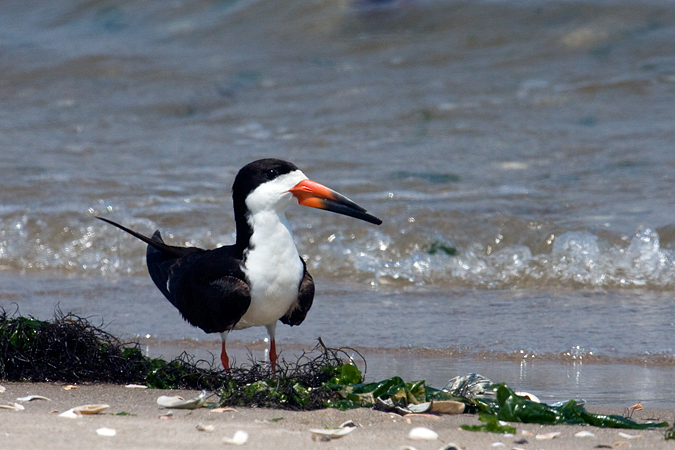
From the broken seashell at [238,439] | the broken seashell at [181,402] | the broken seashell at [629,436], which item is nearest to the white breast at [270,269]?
the broken seashell at [181,402]

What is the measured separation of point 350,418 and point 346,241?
141 inches

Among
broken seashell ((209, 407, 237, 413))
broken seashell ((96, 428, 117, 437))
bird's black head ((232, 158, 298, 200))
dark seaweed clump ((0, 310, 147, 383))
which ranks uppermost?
bird's black head ((232, 158, 298, 200))

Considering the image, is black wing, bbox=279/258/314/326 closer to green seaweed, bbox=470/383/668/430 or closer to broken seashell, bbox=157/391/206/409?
broken seashell, bbox=157/391/206/409

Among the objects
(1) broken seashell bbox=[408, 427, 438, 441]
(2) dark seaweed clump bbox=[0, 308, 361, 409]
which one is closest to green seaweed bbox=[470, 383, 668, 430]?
(1) broken seashell bbox=[408, 427, 438, 441]

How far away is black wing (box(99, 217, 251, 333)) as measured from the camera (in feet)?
12.1

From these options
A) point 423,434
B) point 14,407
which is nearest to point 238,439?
point 423,434

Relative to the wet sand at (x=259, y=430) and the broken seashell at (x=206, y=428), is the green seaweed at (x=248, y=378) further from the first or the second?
the broken seashell at (x=206, y=428)

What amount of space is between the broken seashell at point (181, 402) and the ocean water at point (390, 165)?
3.87 ft

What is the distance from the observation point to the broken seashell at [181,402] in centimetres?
325

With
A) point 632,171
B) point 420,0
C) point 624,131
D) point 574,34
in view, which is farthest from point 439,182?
point 420,0

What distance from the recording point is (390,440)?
2791mm

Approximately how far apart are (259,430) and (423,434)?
544 millimetres

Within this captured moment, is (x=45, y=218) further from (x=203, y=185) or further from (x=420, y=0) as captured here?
(x=420, y=0)

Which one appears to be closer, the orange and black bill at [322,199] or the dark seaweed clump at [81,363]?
the dark seaweed clump at [81,363]
